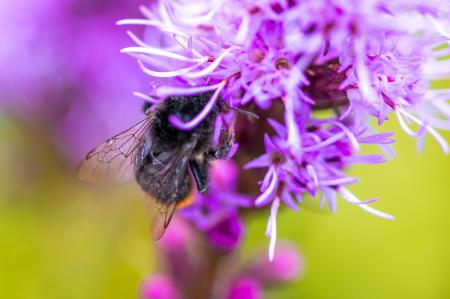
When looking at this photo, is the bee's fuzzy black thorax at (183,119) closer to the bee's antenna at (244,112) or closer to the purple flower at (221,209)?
the bee's antenna at (244,112)

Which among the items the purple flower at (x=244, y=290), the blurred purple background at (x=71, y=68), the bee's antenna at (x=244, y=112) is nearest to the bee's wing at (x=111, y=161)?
the bee's antenna at (x=244, y=112)

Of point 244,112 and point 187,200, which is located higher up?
point 244,112

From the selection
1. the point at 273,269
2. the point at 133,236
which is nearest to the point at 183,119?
the point at 273,269

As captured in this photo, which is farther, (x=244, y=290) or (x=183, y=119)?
(x=244, y=290)

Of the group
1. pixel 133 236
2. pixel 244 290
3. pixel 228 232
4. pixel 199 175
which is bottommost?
pixel 133 236

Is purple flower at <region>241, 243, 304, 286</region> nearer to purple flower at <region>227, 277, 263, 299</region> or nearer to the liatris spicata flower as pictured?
purple flower at <region>227, 277, 263, 299</region>

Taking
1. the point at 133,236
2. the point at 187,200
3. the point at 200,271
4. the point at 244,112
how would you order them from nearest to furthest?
the point at 244,112
the point at 187,200
the point at 200,271
the point at 133,236

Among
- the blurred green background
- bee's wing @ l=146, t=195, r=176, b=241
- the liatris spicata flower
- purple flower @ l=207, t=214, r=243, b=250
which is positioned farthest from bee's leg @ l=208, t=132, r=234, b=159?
the blurred green background

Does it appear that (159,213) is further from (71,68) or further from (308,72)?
(71,68)
